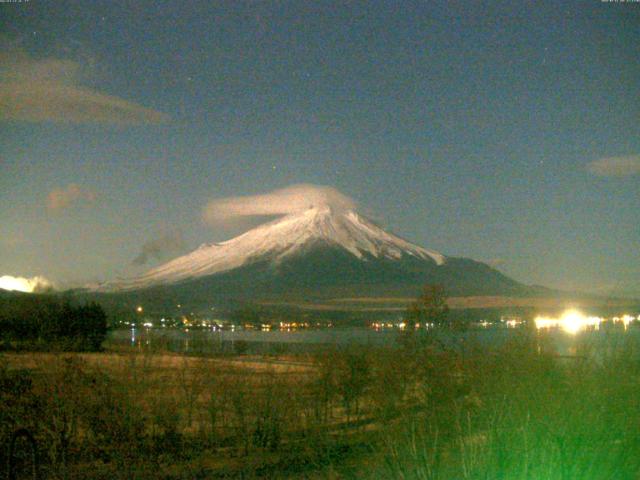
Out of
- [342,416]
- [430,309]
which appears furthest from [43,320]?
[342,416]

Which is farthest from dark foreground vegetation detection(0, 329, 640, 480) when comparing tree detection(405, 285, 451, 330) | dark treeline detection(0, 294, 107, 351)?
tree detection(405, 285, 451, 330)

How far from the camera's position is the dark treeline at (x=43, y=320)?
89.5 ft

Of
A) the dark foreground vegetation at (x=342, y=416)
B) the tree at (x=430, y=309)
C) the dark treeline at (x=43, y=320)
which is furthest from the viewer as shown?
the tree at (x=430, y=309)

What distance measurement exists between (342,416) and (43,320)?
17737 millimetres

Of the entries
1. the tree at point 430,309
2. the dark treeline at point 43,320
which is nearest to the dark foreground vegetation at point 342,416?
the dark treeline at point 43,320

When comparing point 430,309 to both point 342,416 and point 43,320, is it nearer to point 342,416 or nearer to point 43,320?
point 43,320

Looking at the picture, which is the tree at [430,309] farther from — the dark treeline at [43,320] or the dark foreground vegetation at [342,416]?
the dark foreground vegetation at [342,416]

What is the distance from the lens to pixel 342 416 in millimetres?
17094

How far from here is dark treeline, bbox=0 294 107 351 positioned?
27.3 meters

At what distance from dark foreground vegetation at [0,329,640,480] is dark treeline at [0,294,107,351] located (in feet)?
23.8

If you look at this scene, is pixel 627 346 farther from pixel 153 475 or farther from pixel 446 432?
pixel 153 475

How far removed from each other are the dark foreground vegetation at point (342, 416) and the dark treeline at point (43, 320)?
7263 mm

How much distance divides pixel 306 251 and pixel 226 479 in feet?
345

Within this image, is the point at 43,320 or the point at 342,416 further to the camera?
the point at 43,320
